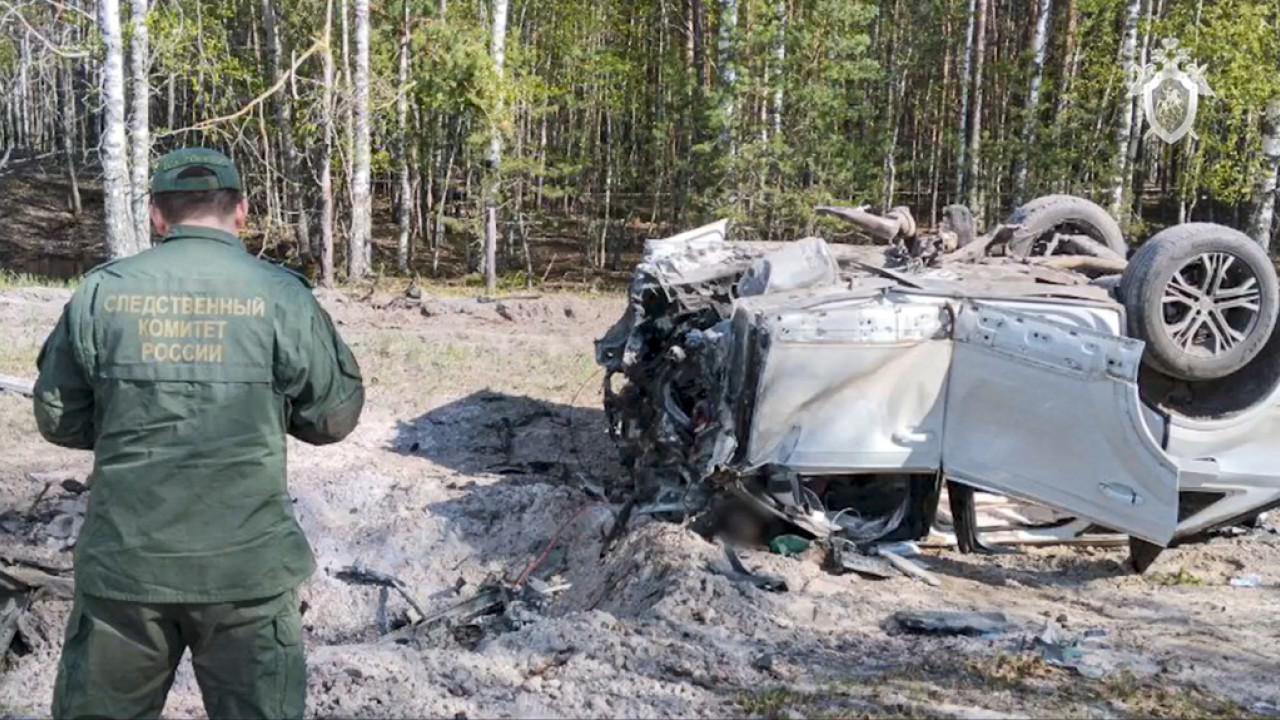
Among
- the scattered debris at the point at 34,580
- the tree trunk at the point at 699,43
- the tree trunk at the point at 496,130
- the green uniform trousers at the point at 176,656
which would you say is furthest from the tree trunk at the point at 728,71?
the green uniform trousers at the point at 176,656

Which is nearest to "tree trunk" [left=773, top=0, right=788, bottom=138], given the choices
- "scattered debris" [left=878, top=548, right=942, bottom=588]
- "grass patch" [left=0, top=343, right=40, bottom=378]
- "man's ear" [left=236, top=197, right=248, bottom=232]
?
"grass patch" [left=0, top=343, right=40, bottom=378]

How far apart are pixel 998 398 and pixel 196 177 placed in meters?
4.41

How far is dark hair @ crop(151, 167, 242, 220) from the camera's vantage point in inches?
126

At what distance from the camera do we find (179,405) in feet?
10.2

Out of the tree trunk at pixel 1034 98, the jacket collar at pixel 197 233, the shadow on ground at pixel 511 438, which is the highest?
the tree trunk at pixel 1034 98

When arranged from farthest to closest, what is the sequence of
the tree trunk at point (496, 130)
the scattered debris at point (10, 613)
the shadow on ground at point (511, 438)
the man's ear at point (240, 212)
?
the tree trunk at point (496, 130) → the shadow on ground at point (511, 438) → the scattered debris at point (10, 613) → the man's ear at point (240, 212)

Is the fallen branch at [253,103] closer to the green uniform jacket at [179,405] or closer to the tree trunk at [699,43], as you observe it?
the tree trunk at [699,43]

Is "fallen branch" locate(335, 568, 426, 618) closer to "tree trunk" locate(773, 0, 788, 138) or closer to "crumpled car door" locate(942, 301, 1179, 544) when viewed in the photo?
"crumpled car door" locate(942, 301, 1179, 544)

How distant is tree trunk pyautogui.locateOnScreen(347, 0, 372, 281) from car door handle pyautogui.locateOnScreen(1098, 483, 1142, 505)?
1657 centimetres

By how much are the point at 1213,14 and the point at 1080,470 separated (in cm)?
1829

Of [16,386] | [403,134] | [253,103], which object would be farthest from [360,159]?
[16,386]

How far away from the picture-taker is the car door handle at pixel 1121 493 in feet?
20.2

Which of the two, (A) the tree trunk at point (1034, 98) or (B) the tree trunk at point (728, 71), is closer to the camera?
(B) the tree trunk at point (728, 71)

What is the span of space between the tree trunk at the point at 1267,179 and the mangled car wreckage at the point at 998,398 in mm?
15080
